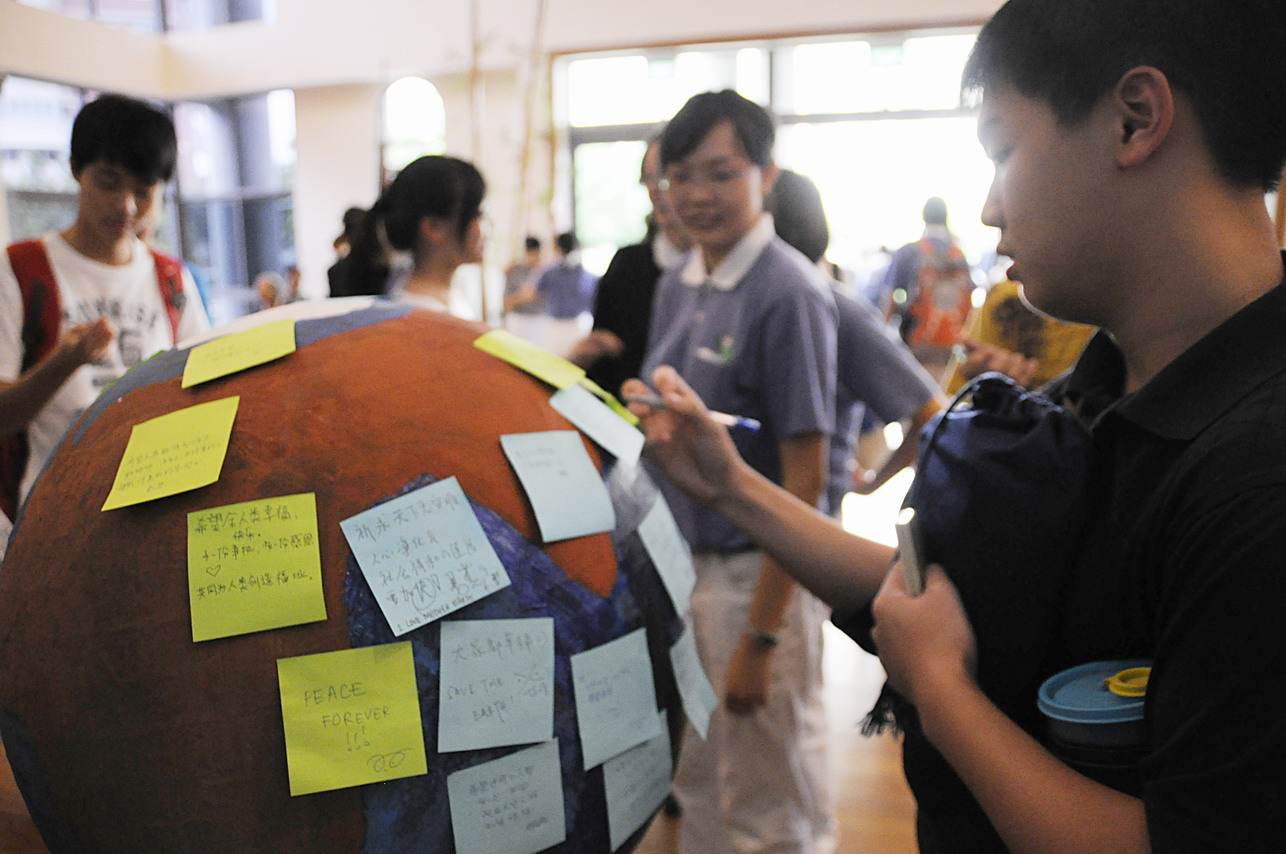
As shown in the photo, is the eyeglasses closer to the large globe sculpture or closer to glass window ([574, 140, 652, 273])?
the large globe sculpture

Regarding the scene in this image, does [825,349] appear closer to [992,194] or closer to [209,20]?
[992,194]

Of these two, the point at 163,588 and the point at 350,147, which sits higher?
the point at 350,147

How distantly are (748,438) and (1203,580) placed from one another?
1.20m

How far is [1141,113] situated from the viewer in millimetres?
712

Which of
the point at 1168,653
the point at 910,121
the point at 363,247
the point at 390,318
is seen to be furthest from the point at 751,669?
the point at 910,121

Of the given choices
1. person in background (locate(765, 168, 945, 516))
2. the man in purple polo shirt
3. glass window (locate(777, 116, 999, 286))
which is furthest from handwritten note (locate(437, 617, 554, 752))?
glass window (locate(777, 116, 999, 286))

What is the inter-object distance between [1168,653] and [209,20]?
1076cm

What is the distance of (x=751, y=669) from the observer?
1720 mm

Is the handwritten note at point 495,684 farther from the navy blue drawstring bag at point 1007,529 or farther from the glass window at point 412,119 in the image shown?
the glass window at point 412,119

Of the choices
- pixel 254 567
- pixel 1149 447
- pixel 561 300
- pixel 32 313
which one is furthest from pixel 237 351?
pixel 561 300

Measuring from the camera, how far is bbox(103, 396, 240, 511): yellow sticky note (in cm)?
83

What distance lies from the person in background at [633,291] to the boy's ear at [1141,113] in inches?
72.0

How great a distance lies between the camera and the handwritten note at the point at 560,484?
2.94 feet

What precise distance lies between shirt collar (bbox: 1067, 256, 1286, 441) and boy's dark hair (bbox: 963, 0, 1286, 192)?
0.38 feet
